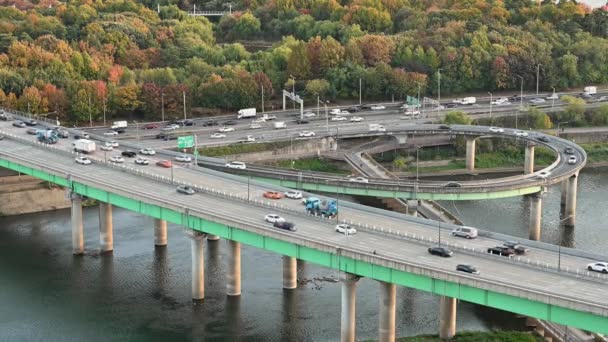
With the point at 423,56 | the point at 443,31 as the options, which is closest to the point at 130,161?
the point at 423,56

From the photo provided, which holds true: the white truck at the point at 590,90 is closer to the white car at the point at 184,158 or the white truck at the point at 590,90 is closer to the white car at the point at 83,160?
the white car at the point at 184,158

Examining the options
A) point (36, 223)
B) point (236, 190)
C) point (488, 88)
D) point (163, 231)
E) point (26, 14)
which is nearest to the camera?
point (236, 190)

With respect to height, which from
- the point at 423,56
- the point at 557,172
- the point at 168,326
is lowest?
the point at 168,326

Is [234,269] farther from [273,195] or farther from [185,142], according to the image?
[185,142]

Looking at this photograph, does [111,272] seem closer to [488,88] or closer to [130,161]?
[130,161]

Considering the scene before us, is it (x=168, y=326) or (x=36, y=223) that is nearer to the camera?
(x=168, y=326)

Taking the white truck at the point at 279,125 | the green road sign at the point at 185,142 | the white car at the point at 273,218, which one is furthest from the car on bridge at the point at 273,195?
the white truck at the point at 279,125

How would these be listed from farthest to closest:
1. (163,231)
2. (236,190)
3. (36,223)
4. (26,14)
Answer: (26,14), (36,223), (163,231), (236,190)
